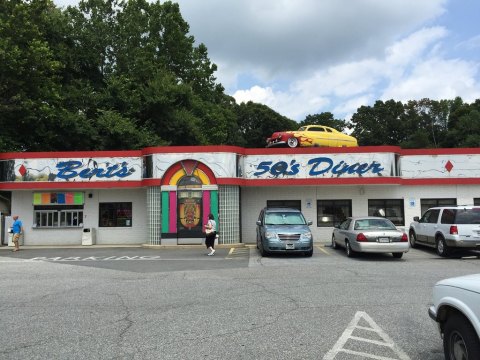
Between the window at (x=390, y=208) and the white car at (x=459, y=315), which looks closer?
the white car at (x=459, y=315)

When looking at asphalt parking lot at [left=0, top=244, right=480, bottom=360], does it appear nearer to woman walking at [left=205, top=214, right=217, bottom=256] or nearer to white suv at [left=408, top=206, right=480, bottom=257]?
white suv at [left=408, top=206, right=480, bottom=257]

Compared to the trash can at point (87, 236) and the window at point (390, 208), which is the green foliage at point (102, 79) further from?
the window at point (390, 208)

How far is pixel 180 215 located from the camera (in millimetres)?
21234

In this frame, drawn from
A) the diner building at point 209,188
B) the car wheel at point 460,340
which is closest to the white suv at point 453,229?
the diner building at point 209,188

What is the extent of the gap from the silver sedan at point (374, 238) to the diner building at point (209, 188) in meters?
6.51

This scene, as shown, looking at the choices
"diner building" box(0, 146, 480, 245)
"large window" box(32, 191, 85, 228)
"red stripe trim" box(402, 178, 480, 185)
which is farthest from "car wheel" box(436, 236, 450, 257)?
"large window" box(32, 191, 85, 228)

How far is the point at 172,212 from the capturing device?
21156mm

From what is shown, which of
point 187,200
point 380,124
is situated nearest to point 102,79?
point 187,200

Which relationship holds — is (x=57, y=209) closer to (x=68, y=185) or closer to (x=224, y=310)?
(x=68, y=185)

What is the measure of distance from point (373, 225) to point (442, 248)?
2.69 metres

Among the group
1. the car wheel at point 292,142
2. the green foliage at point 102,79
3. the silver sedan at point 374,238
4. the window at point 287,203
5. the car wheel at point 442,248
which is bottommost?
the car wheel at point 442,248

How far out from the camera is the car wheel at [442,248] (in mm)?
15883

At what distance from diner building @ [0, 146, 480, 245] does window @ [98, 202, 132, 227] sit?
0.17ft

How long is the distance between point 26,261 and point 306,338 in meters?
13.3
